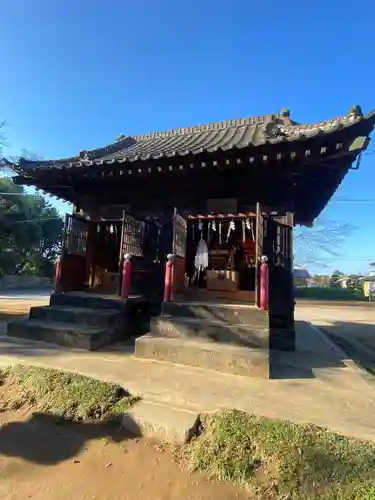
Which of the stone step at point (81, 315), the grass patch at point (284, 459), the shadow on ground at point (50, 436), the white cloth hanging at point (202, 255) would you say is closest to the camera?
the grass patch at point (284, 459)

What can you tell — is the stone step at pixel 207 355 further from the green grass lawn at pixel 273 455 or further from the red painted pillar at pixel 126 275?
the red painted pillar at pixel 126 275

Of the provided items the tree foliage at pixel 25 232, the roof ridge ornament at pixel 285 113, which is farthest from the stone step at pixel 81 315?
the tree foliage at pixel 25 232

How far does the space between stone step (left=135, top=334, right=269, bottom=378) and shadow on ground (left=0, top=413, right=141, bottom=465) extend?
1.80 meters

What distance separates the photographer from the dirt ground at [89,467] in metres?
2.26

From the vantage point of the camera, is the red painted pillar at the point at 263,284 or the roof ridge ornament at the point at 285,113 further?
the roof ridge ornament at the point at 285,113

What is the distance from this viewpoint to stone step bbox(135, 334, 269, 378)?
430 centimetres

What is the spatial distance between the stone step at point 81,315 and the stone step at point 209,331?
1.09 m

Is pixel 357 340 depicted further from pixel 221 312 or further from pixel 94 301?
pixel 94 301

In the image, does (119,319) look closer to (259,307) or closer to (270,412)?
(259,307)

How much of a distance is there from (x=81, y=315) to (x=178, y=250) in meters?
2.50

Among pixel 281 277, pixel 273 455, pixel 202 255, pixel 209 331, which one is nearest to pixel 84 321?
pixel 209 331

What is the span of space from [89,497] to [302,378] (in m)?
3.30

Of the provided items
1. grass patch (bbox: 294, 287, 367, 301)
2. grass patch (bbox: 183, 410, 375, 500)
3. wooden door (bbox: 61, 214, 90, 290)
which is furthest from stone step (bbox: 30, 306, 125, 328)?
grass patch (bbox: 294, 287, 367, 301)

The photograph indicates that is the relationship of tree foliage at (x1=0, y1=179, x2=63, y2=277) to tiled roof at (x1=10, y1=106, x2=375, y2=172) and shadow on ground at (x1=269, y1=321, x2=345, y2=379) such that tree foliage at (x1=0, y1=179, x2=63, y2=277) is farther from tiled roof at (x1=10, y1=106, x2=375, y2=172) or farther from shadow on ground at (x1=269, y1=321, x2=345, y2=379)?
shadow on ground at (x1=269, y1=321, x2=345, y2=379)
